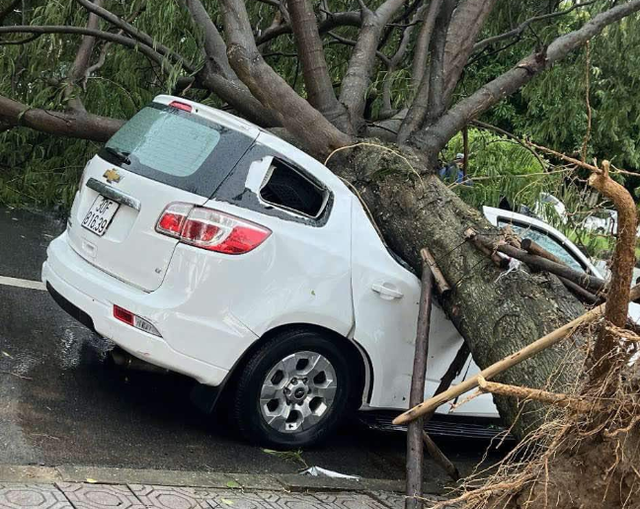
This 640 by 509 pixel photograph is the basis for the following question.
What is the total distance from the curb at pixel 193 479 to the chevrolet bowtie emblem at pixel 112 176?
1.66m

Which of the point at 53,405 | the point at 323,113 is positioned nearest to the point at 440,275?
the point at 323,113

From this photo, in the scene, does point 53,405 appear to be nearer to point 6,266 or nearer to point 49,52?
point 6,266

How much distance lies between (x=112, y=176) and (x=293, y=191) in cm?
106

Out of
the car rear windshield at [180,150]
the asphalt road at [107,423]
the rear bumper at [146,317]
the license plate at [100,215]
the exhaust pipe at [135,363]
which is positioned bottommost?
the asphalt road at [107,423]

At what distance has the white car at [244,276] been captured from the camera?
4.62m

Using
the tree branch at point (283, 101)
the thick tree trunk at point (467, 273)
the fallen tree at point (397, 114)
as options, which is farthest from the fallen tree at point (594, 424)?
the tree branch at point (283, 101)

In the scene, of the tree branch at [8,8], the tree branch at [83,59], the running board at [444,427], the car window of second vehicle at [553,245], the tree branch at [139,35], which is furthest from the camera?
the tree branch at [8,8]

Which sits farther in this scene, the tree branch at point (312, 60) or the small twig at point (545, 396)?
the tree branch at point (312, 60)

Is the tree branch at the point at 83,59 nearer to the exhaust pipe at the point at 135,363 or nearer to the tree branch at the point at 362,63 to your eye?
the tree branch at the point at 362,63

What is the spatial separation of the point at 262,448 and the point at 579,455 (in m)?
2.38

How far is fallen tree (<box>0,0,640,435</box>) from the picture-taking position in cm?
468

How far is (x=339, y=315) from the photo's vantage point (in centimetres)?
495

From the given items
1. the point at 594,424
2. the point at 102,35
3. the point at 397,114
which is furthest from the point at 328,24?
the point at 594,424

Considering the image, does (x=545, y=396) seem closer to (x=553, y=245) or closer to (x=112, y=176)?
(x=112, y=176)
